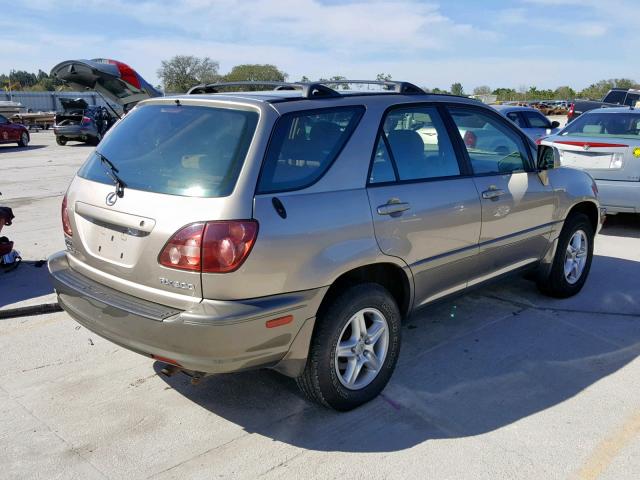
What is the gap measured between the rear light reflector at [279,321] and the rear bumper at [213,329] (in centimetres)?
2

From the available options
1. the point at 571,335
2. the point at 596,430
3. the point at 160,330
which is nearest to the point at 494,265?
the point at 571,335

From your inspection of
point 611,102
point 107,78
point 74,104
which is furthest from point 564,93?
point 107,78

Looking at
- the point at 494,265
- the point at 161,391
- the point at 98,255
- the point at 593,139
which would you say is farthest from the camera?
the point at 593,139

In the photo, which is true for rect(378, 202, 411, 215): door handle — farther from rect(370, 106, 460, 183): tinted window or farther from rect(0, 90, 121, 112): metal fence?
rect(0, 90, 121, 112): metal fence

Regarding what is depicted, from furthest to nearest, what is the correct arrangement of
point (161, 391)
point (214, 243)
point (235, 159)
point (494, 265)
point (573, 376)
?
point (494, 265)
point (573, 376)
point (161, 391)
point (235, 159)
point (214, 243)

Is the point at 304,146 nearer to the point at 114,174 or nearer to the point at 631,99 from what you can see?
the point at 114,174

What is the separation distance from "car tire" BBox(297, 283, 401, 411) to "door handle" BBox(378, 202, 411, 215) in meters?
0.43

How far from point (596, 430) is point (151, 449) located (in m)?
2.41

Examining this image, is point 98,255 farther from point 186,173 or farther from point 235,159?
point 235,159

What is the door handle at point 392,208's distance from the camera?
134 inches

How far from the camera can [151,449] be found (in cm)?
308

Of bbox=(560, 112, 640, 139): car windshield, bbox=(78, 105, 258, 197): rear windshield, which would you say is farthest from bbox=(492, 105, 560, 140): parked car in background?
bbox=(78, 105, 258, 197): rear windshield

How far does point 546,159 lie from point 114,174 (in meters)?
3.29

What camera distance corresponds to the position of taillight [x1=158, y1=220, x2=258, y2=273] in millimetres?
2783
